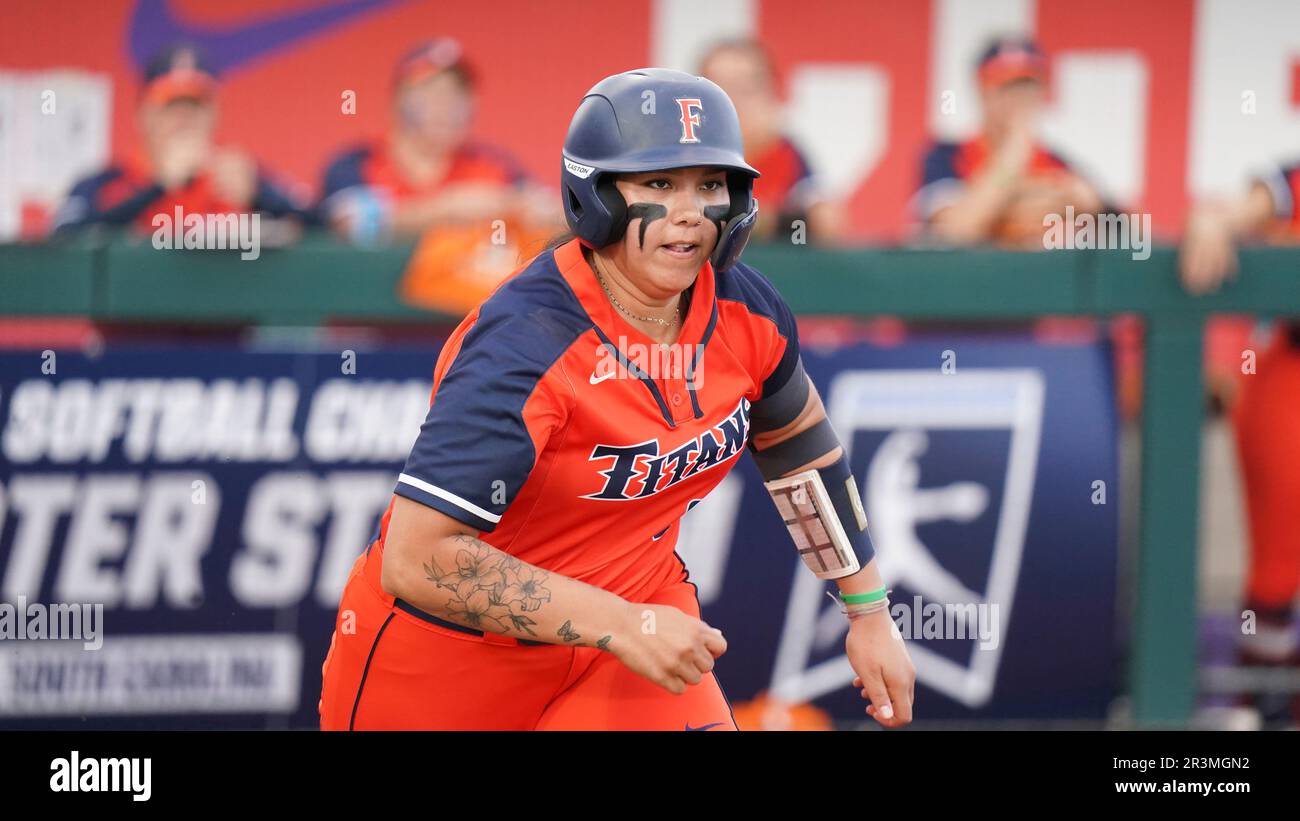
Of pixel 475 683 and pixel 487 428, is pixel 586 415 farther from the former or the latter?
pixel 475 683

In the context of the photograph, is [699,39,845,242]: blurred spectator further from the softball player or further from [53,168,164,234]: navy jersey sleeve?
the softball player

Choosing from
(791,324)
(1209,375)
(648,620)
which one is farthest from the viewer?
(1209,375)

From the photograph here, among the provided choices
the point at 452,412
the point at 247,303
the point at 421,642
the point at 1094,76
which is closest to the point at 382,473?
the point at 247,303

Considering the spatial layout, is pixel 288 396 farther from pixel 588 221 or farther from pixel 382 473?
pixel 588 221

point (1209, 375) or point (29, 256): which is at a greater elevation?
point (29, 256)

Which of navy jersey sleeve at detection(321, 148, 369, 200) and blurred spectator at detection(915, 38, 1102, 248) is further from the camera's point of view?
navy jersey sleeve at detection(321, 148, 369, 200)

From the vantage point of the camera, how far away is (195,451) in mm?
5781

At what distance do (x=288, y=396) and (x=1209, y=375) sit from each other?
3.49 meters

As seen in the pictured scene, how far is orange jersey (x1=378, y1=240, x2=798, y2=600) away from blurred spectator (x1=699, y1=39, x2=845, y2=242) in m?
2.87

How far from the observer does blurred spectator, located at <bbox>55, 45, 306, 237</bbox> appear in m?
6.38

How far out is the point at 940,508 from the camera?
592 centimetres

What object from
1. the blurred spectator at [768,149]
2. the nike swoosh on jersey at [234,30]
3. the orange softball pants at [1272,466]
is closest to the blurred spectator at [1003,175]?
the blurred spectator at [768,149]

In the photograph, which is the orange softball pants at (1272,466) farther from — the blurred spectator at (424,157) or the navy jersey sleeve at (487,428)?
the navy jersey sleeve at (487,428)

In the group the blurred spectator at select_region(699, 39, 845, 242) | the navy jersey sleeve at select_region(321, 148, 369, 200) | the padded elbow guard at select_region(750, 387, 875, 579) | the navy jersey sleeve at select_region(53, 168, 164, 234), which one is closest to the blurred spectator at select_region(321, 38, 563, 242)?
the navy jersey sleeve at select_region(321, 148, 369, 200)
